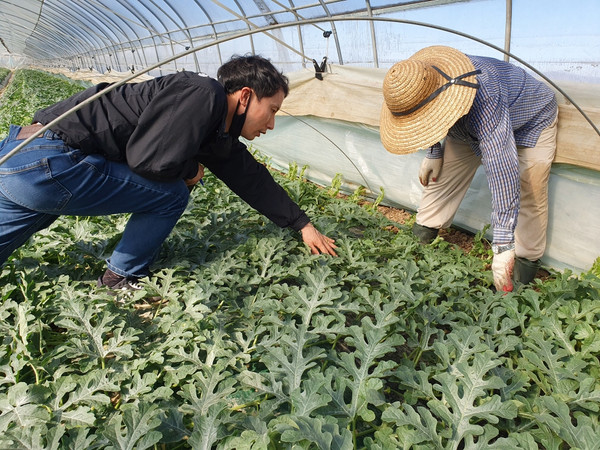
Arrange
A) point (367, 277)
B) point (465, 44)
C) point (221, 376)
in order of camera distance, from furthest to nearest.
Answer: point (465, 44)
point (367, 277)
point (221, 376)

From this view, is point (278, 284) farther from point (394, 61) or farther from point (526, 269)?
point (394, 61)

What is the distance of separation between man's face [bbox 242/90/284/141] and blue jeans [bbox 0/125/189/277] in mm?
482

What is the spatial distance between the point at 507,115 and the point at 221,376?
2117 millimetres

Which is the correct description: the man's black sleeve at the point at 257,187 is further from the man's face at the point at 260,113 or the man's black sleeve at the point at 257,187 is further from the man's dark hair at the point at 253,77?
the man's dark hair at the point at 253,77

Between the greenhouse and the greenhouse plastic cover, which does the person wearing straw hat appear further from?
the greenhouse plastic cover

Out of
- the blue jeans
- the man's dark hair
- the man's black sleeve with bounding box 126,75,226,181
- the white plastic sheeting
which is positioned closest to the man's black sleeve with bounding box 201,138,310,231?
the blue jeans

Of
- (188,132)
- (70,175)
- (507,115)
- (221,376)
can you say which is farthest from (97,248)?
(507,115)

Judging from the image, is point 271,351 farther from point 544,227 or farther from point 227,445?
point 544,227

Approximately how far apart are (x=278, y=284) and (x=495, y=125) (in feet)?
5.00

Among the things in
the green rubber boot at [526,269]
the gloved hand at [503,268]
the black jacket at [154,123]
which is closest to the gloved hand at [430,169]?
the green rubber boot at [526,269]

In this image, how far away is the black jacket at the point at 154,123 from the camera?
1857mm

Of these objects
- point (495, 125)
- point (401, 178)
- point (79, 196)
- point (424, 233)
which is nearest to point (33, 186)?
point (79, 196)

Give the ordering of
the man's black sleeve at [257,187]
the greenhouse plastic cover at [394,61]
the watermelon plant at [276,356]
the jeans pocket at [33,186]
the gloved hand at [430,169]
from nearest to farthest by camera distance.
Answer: the watermelon plant at [276,356] < the jeans pocket at [33,186] < the man's black sleeve at [257,187] < the greenhouse plastic cover at [394,61] < the gloved hand at [430,169]

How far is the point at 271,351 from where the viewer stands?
63.9 inches
